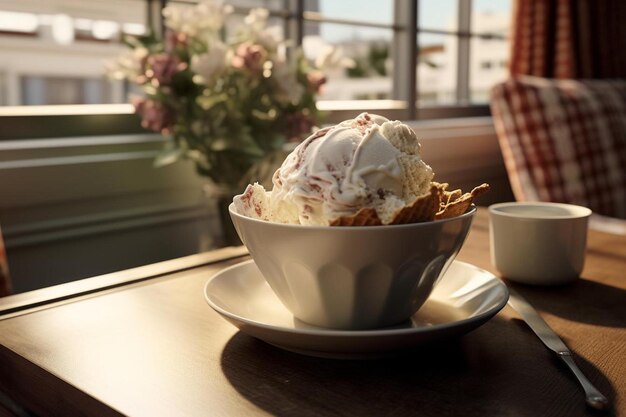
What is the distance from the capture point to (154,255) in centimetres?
175

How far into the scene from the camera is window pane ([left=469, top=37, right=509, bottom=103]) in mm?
3088

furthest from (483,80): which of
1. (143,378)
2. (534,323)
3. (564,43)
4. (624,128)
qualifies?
(143,378)

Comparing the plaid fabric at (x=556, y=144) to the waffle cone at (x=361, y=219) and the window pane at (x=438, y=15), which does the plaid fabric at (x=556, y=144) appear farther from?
the waffle cone at (x=361, y=219)

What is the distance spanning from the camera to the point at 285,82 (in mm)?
1422

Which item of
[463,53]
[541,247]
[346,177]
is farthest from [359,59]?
Result: [346,177]

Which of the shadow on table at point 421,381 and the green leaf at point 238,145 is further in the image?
the green leaf at point 238,145

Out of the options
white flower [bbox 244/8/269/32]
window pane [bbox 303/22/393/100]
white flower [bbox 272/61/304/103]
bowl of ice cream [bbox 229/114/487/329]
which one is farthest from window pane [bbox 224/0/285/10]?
bowl of ice cream [bbox 229/114/487/329]

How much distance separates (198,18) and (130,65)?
0.57 feet

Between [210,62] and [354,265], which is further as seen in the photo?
[210,62]

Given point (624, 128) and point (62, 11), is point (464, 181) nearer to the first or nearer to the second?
point (624, 128)

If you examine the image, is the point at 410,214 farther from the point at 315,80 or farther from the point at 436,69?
the point at 436,69

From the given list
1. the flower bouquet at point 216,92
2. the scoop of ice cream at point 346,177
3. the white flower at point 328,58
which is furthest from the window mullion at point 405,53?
the scoop of ice cream at point 346,177

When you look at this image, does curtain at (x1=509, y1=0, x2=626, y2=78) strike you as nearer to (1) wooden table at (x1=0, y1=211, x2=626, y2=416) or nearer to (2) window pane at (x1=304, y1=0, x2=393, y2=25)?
(2) window pane at (x1=304, y1=0, x2=393, y2=25)

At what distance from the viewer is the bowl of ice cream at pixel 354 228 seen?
52 centimetres
